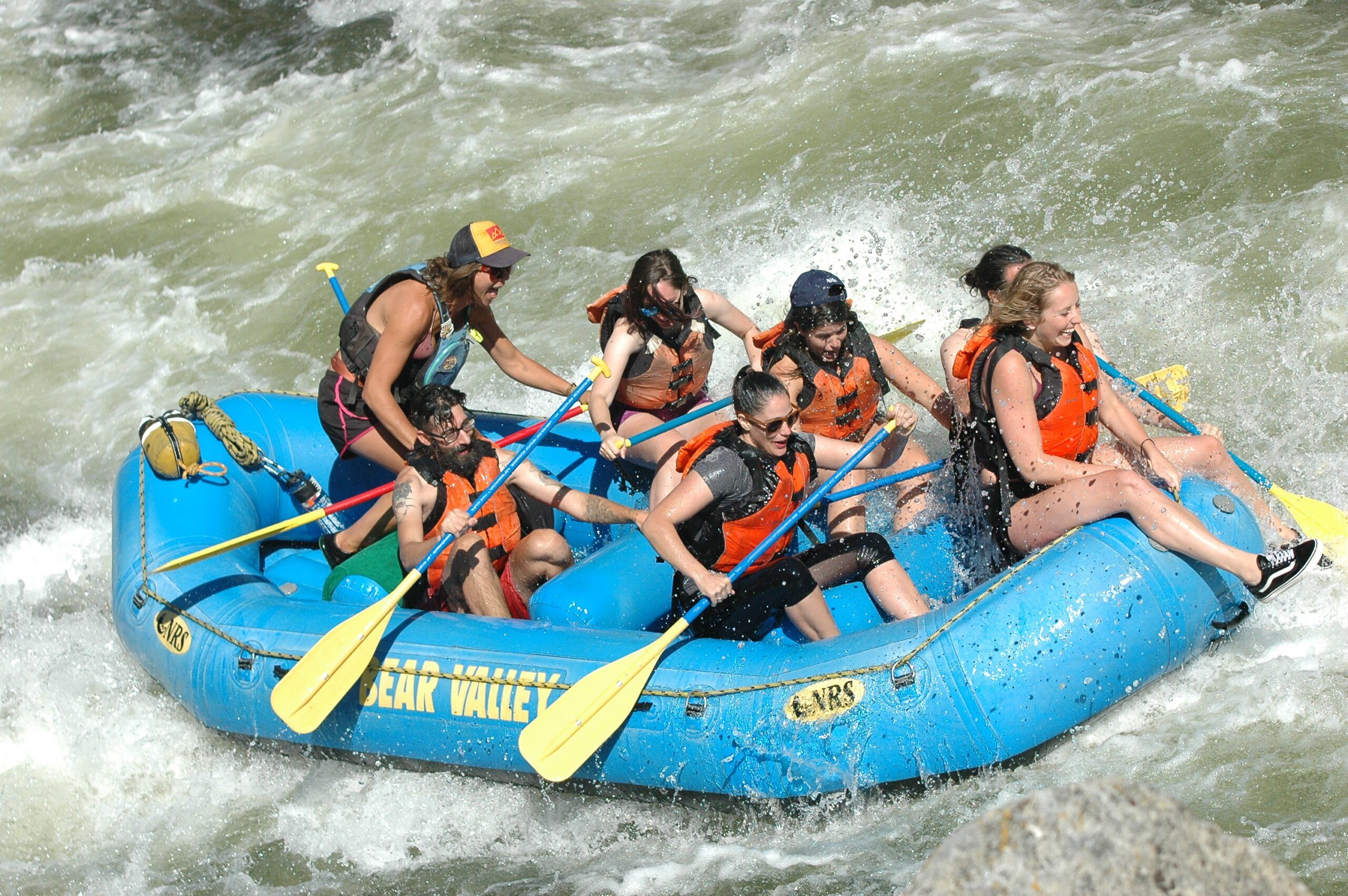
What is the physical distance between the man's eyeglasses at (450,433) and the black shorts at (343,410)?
59 centimetres

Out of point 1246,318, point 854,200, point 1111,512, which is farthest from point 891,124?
point 1111,512

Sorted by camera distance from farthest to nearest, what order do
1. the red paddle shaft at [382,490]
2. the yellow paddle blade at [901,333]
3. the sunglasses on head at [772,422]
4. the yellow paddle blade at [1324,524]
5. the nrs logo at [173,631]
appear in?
the yellow paddle blade at [901,333] → the red paddle shaft at [382,490] → the nrs logo at [173,631] → the yellow paddle blade at [1324,524] → the sunglasses on head at [772,422]

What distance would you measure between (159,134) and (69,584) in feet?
16.6

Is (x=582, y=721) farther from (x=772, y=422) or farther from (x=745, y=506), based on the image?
(x=772, y=422)

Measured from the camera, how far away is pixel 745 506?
13.2 feet

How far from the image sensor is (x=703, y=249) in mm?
7789

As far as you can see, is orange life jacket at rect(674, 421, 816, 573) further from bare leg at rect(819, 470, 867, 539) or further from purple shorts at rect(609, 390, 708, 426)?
purple shorts at rect(609, 390, 708, 426)

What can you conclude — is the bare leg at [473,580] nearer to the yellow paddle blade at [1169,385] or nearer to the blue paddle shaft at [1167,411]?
the blue paddle shaft at [1167,411]

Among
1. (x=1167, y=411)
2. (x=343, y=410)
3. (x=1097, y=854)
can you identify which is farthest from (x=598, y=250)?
(x=1097, y=854)

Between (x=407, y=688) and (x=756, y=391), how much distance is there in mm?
1459

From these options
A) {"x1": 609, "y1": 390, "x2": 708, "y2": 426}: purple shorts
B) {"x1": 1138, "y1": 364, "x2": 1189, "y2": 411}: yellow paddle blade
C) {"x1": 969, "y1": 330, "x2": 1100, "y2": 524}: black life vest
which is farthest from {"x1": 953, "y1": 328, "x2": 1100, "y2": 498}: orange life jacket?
{"x1": 609, "y1": 390, "x2": 708, "y2": 426}: purple shorts

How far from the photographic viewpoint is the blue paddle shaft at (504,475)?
4379 millimetres

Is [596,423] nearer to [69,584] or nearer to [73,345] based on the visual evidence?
[69,584]

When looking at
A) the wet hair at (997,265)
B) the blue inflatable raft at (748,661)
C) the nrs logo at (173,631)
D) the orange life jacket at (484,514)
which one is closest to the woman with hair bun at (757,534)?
the blue inflatable raft at (748,661)
